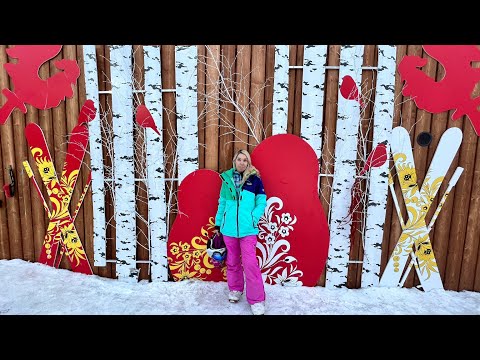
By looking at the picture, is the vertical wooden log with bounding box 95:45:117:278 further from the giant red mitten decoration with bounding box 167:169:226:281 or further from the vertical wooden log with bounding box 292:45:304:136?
the vertical wooden log with bounding box 292:45:304:136

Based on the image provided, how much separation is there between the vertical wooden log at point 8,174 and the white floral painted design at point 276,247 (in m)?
2.75

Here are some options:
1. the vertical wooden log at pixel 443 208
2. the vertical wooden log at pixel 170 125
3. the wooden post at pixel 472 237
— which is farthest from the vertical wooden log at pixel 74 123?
the wooden post at pixel 472 237

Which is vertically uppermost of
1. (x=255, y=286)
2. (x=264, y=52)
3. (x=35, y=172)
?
(x=264, y=52)

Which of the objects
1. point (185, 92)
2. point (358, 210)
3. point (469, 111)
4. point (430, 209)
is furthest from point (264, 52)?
point (430, 209)

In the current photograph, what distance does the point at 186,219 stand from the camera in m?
3.46

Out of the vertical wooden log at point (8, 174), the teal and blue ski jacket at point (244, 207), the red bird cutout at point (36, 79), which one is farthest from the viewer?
the vertical wooden log at point (8, 174)

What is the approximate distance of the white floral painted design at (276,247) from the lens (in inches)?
133

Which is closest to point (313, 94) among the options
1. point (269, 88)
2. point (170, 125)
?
point (269, 88)

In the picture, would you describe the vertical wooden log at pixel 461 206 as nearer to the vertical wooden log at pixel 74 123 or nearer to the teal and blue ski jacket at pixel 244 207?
the teal and blue ski jacket at pixel 244 207

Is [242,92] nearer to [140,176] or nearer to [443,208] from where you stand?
[140,176]

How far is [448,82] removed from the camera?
321 cm

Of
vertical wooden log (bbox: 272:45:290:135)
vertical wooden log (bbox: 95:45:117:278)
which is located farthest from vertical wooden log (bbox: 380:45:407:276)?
vertical wooden log (bbox: 95:45:117:278)

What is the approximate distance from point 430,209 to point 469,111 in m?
1.04

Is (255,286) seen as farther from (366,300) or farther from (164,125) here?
(164,125)
